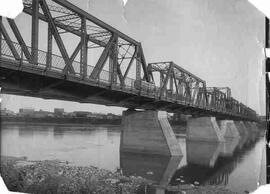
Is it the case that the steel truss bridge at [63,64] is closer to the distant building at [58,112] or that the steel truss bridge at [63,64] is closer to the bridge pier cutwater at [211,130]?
the distant building at [58,112]

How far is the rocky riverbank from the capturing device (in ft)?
33.1

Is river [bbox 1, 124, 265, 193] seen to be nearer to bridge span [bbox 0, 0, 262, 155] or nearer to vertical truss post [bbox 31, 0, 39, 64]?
bridge span [bbox 0, 0, 262, 155]

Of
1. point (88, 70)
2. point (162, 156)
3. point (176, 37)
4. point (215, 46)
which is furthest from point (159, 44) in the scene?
point (162, 156)

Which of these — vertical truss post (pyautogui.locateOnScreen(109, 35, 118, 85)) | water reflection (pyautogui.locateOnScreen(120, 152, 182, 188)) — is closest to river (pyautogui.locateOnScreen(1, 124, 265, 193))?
water reflection (pyautogui.locateOnScreen(120, 152, 182, 188))

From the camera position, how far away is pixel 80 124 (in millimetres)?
13383

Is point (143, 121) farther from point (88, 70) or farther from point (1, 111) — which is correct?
point (1, 111)

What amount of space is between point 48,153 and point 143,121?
11.9 meters

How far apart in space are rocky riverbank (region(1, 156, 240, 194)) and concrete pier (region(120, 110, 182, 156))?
1037 cm

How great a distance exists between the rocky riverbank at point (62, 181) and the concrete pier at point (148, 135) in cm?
1037

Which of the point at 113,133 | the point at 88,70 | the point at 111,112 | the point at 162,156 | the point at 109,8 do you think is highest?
the point at 109,8

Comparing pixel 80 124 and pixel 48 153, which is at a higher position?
pixel 80 124

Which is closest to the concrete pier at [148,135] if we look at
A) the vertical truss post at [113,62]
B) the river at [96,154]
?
the river at [96,154]

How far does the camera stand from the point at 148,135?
2380 centimetres

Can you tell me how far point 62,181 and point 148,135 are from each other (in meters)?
13.9
